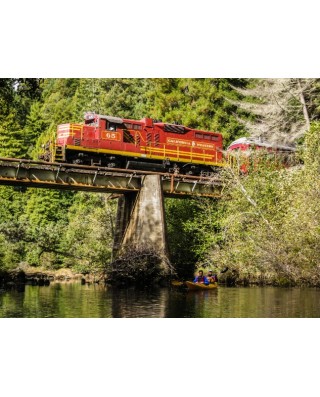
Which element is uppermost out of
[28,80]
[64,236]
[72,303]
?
[28,80]

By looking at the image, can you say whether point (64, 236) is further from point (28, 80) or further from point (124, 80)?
point (28, 80)

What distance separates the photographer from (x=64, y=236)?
37.5 m

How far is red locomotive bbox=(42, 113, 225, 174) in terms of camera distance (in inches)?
1083

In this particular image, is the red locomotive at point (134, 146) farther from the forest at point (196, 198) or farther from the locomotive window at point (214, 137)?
the forest at point (196, 198)

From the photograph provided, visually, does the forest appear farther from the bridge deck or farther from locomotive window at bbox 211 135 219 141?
locomotive window at bbox 211 135 219 141

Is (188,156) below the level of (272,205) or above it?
above

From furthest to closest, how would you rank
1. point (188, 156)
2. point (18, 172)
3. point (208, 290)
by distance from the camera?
point (188, 156)
point (18, 172)
point (208, 290)

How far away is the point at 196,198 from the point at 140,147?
3520 millimetres

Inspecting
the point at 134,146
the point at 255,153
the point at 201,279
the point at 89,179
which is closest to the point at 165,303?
the point at 201,279

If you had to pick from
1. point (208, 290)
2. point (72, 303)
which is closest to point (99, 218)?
point (208, 290)

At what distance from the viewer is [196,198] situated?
28422mm

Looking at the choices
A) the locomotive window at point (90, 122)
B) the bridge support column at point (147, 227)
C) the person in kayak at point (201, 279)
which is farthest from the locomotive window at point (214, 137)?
the person in kayak at point (201, 279)

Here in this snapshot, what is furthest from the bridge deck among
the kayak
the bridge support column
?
the kayak

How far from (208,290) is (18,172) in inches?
337
